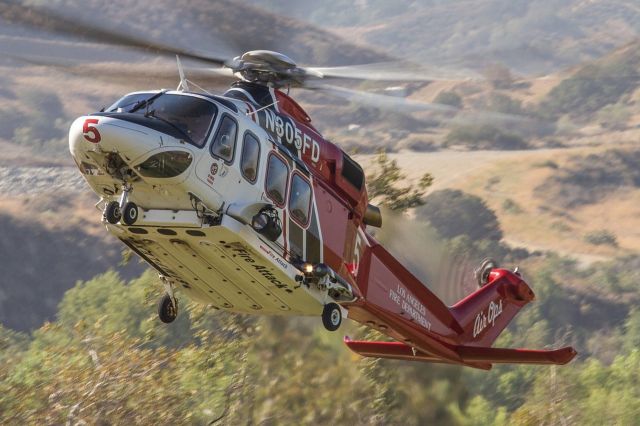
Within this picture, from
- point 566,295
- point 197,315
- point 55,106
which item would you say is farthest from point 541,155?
point 197,315

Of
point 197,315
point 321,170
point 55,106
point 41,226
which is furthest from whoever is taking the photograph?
point 55,106

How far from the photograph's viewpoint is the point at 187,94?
16.0 metres

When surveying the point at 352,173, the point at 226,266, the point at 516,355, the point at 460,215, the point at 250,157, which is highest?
the point at 250,157

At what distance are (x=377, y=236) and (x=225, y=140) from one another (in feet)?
27.3

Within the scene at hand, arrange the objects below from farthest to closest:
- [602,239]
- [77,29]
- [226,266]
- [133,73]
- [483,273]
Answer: [602,239] → [483,273] → [133,73] → [226,266] → [77,29]

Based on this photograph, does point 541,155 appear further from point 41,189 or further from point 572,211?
point 41,189

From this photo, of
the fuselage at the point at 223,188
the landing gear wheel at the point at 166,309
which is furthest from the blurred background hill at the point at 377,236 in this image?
the landing gear wheel at the point at 166,309

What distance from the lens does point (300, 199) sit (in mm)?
17172

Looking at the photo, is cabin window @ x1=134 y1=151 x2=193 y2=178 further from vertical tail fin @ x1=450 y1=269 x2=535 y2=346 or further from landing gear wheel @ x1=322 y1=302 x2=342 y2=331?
vertical tail fin @ x1=450 y1=269 x2=535 y2=346

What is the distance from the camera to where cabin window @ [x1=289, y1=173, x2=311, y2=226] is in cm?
1702

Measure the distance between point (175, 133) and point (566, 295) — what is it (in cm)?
9216

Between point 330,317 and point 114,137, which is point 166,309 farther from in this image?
point 114,137

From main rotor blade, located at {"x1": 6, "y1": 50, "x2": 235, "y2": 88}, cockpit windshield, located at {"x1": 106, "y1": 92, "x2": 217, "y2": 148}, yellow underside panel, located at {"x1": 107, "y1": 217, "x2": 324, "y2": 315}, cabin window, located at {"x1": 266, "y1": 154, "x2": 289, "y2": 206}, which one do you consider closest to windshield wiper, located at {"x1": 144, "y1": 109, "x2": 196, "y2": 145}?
cockpit windshield, located at {"x1": 106, "y1": 92, "x2": 217, "y2": 148}

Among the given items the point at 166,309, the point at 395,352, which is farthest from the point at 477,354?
the point at 166,309
